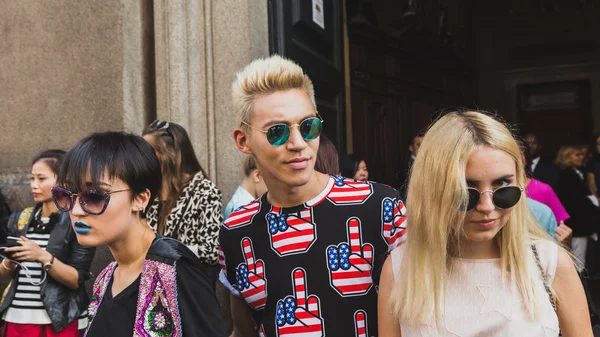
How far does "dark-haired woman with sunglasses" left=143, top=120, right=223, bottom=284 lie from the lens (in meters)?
3.48

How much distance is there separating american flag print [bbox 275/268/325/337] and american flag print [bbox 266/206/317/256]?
0.07m

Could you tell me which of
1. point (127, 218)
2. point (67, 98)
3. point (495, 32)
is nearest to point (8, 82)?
point (67, 98)

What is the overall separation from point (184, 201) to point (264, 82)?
1.63m

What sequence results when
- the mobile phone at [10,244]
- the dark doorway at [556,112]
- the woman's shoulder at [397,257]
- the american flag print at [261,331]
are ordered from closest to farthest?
the woman's shoulder at [397,257], the american flag print at [261,331], the mobile phone at [10,244], the dark doorway at [556,112]

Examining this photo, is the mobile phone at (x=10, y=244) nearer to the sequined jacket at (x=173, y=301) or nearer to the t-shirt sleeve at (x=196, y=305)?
the sequined jacket at (x=173, y=301)

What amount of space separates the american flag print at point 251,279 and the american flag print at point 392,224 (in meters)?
0.42

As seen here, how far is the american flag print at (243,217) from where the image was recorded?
2150mm

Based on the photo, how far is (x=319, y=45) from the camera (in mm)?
4941

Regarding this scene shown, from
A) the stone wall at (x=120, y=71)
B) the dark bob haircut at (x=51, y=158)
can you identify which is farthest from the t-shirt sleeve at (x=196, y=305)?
the stone wall at (x=120, y=71)

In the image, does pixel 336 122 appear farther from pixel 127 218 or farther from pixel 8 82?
pixel 127 218

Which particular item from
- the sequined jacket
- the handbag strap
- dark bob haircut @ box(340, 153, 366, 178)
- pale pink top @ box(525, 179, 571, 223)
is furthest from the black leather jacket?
pale pink top @ box(525, 179, 571, 223)

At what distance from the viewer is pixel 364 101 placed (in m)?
7.87

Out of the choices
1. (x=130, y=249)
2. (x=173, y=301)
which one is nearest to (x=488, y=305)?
(x=173, y=301)

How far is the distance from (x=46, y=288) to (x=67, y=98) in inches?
68.0
